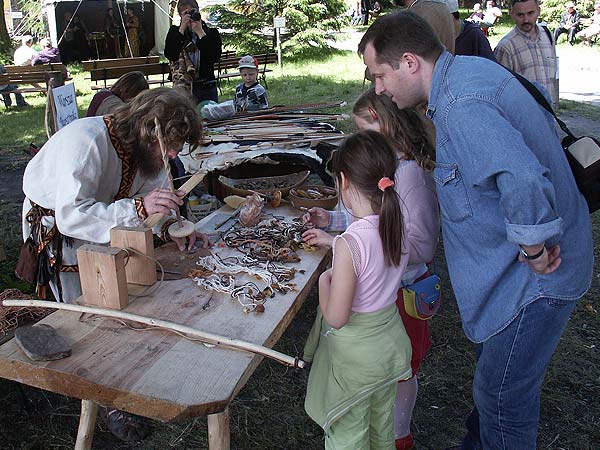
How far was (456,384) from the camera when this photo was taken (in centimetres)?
298

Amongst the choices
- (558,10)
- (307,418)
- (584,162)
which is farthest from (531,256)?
(558,10)

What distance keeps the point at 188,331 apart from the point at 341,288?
1.49 feet

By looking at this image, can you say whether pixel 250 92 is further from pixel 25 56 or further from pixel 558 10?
pixel 558 10

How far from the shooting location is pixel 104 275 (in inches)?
66.1

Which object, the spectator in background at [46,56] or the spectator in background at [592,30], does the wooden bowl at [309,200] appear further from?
the spectator in background at [592,30]

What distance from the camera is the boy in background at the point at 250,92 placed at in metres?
5.37

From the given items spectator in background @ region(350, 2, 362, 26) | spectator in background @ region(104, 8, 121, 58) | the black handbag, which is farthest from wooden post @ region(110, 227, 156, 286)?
spectator in background @ region(350, 2, 362, 26)

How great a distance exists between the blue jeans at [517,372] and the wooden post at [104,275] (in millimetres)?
1113

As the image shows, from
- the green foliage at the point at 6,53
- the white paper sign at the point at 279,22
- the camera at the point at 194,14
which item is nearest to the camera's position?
the camera at the point at 194,14

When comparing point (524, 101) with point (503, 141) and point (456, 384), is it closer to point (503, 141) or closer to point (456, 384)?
point (503, 141)

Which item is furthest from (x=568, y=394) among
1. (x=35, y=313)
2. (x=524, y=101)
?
(x=35, y=313)

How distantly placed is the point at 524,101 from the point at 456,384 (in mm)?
1899

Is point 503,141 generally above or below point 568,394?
above

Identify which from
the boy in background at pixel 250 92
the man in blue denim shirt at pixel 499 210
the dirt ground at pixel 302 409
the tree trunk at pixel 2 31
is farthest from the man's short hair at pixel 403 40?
the tree trunk at pixel 2 31
